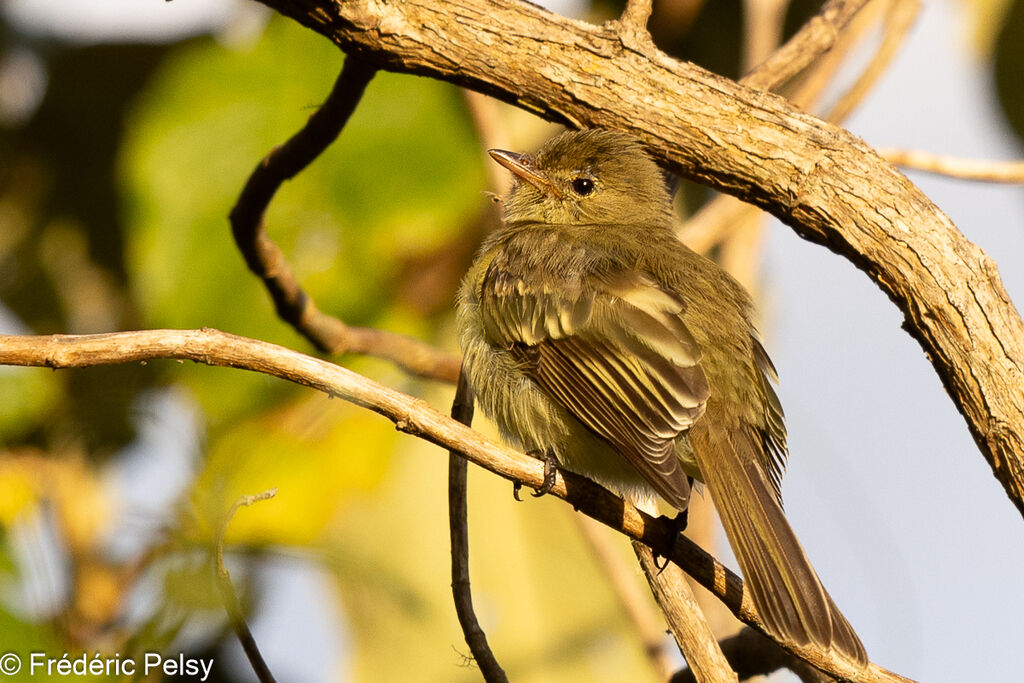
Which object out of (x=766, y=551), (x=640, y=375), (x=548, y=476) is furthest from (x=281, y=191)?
(x=766, y=551)

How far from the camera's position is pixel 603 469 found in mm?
3275

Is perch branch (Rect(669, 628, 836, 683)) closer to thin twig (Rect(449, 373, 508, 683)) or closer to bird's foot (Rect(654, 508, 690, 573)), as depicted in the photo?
bird's foot (Rect(654, 508, 690, 573))

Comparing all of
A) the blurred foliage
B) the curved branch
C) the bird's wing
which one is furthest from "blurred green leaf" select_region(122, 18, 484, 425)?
the blurred foliage

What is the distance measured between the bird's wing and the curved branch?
49 centimetres

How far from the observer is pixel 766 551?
270cm

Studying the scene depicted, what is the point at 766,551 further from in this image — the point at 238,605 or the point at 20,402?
the point at 20,402

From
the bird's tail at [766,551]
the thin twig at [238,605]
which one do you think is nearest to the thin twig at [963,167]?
the bird's tail at [766,551]

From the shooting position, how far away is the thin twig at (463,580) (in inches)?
110

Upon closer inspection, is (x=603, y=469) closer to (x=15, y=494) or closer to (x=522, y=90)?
(x=522, y=90)

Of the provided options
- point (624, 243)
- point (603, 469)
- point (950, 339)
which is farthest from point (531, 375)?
point (950, 339)

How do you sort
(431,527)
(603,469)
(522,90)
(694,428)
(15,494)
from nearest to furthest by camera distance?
(522,90)
(694,428)
(603,469)
(15,494)
(431,527)

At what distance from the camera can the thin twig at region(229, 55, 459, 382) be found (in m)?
3.18

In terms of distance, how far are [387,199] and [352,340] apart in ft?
1.86

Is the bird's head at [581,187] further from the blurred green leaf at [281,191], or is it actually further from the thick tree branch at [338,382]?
the thick tree branch at [338,382]
